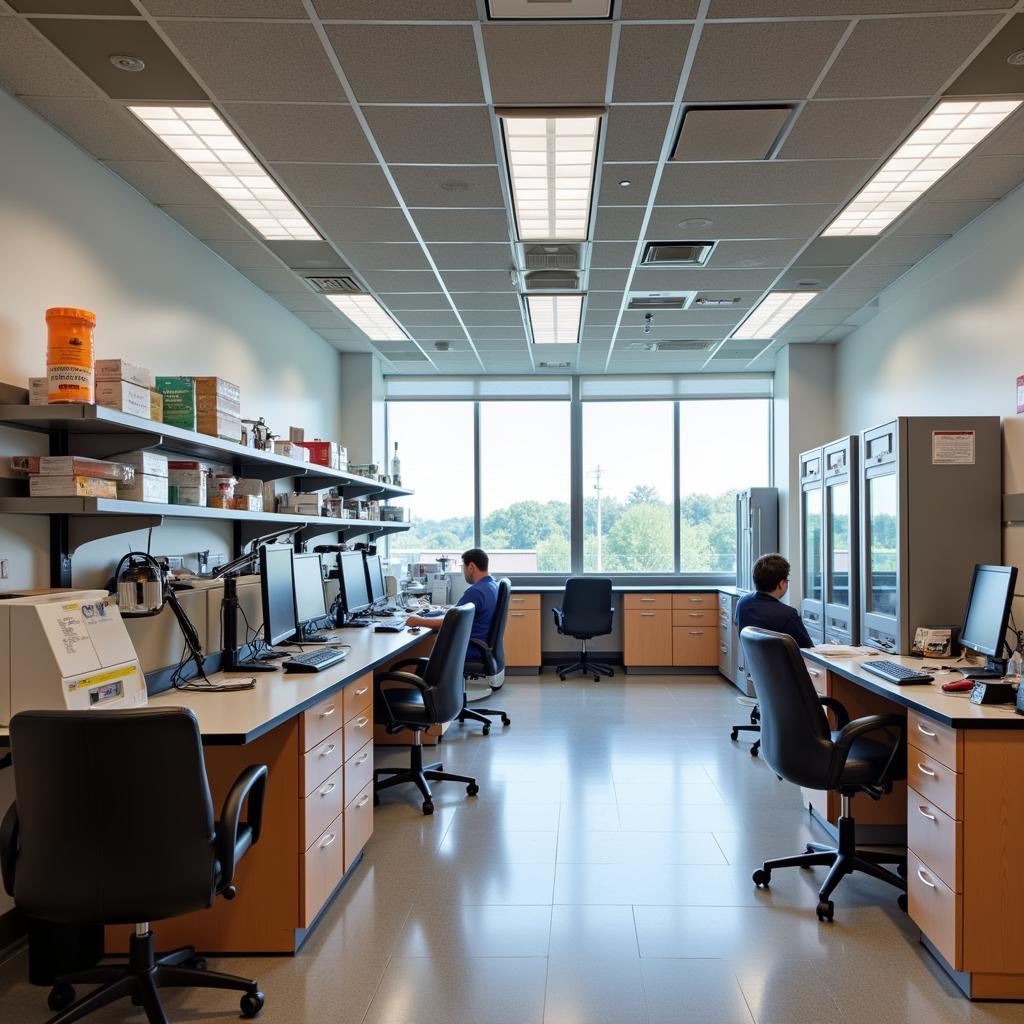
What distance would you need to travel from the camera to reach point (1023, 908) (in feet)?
7.48

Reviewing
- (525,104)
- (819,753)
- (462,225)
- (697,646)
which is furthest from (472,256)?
(697,646)

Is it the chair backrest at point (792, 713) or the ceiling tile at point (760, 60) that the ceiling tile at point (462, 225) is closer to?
the ceiling tile at point (760, 60)

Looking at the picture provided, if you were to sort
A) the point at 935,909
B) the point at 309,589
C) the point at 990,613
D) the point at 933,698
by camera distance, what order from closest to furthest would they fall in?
1. the point at 935,909
2. the point at 933,698
3. the point at 990,613
4. the point at 309,589

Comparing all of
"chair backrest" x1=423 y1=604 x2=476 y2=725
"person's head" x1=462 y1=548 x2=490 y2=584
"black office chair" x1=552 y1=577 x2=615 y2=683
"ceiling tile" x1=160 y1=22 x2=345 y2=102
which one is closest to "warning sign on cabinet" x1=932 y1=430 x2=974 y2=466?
"chair backrest" x1=423 y1=604 x2=476 y2=725

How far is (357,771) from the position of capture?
3236 mm

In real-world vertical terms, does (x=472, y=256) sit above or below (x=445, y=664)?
above

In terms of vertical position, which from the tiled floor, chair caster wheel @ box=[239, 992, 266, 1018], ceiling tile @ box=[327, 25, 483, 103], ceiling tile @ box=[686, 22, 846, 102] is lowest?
the tiled floor

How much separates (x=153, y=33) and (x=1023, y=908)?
3.84 m

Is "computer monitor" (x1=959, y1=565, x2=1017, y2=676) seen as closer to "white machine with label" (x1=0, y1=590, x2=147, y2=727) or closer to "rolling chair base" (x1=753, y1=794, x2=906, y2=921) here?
"rolling chair base" (x1=753, y1=794, x2=906, y2=921)

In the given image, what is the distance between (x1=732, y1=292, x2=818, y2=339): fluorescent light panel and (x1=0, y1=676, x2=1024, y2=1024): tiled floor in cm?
332

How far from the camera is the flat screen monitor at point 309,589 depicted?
154 inches

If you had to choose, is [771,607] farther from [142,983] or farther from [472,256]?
[142,983]

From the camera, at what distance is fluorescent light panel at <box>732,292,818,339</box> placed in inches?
220

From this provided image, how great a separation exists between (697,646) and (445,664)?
4.29m
